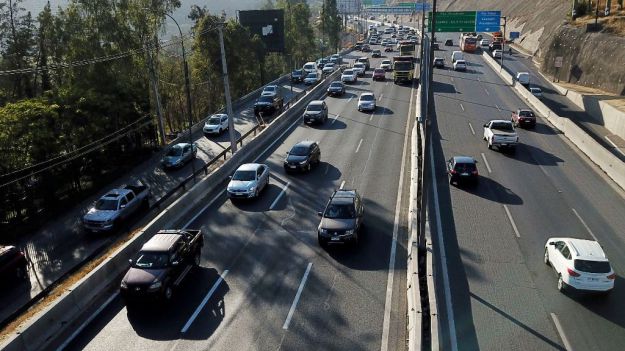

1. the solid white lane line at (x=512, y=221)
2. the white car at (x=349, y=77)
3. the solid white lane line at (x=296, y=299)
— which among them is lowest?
the solid white lane line at (x=512, y=221)

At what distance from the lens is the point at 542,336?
1456 cm

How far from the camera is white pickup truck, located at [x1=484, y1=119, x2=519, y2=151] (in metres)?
32.8

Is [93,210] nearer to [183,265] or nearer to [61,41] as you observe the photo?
[183,265]

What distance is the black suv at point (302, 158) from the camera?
96.2 feet

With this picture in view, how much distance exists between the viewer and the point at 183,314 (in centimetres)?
1587

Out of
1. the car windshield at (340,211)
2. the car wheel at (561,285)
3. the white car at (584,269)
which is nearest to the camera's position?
the white car at (584,269)

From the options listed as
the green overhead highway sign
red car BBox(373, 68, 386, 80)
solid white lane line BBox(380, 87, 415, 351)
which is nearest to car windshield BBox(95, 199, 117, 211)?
solid white lane line BBox(380, 87, 415, 351)

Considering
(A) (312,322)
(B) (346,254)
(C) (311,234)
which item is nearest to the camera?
(A) (312,322)

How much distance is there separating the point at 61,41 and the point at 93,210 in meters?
23.7

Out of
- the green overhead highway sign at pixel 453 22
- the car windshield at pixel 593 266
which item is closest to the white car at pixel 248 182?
the car windshield at pixel 593 266

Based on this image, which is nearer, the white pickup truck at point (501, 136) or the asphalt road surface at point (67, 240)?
the asphalt road surface at point (67, 240)

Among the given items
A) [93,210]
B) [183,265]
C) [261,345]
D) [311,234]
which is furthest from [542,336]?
[93,210]

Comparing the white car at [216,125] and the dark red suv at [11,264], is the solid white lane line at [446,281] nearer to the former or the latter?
the dark red suv at [11,264]

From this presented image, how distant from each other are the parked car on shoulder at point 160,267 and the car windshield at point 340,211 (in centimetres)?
539
